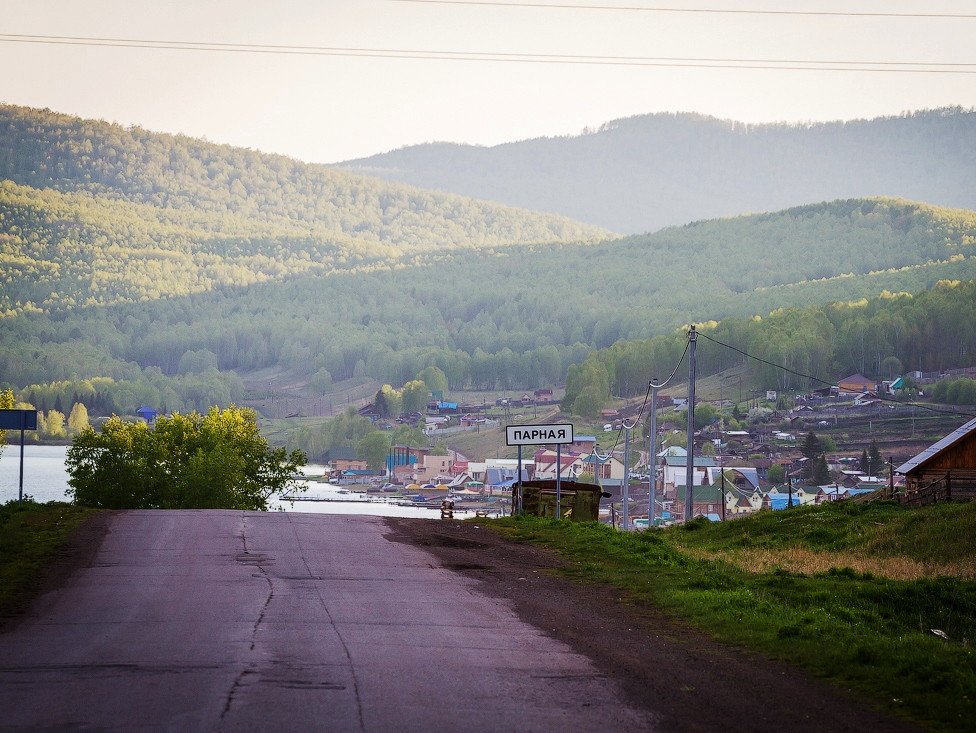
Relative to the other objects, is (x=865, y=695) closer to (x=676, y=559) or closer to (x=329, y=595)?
(x=329, y=595)

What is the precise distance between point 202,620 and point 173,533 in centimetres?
985

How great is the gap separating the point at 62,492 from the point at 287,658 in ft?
198

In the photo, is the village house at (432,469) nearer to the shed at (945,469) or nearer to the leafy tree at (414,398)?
the leafy tree at (414,398)

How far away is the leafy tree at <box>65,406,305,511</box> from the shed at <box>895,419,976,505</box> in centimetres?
2733

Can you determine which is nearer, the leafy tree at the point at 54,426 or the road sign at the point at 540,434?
the road sign at the point at 540,434

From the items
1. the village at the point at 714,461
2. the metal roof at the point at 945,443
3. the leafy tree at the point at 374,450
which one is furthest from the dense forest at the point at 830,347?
the metal roof at the point at 945,443

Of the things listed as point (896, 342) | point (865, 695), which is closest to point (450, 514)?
point (865, 695)

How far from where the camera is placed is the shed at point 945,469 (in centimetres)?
3662

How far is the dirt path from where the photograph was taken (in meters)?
7.75

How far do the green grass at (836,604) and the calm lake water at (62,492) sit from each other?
16443 millimetres

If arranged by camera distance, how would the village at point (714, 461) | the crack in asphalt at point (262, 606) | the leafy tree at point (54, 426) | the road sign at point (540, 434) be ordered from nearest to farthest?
the crack in asphalt at point (262, 606), the road sign at point (540, 434), the village at point (714, 461), the leafy tree at point (54, 426)

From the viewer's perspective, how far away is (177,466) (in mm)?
49188

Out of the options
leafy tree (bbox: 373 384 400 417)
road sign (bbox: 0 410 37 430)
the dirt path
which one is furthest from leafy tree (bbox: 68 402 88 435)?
the dirt path

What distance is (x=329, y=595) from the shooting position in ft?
41.8
